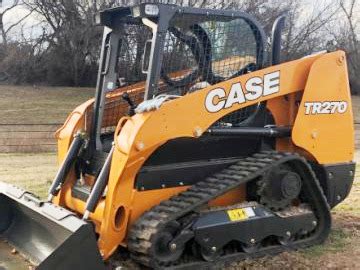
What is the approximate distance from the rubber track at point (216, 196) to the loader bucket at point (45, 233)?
44cm

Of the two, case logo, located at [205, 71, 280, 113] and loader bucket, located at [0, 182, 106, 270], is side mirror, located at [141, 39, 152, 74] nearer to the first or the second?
case logo, located at [205, 71, 280, 113]

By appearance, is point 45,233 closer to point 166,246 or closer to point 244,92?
point 166,246

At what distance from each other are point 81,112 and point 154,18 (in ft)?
4.41

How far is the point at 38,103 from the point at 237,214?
20.2 meters

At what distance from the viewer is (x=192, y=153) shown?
5.20m

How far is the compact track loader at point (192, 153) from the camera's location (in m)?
4.61

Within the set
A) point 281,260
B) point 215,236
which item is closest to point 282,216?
point 281,260

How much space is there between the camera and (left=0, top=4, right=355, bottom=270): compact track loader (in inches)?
181

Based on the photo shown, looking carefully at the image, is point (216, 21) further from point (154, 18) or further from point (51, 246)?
point (51, 246)

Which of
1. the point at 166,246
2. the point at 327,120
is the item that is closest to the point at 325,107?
the point at 327,120

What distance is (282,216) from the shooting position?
527cm

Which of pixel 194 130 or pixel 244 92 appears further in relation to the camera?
pixel 244 92

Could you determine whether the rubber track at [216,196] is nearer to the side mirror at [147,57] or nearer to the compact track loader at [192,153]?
the compact track loader at [192,153]

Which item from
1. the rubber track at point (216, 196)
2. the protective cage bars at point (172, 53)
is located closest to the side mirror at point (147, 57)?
the protective cage bars at point (172, 53)
